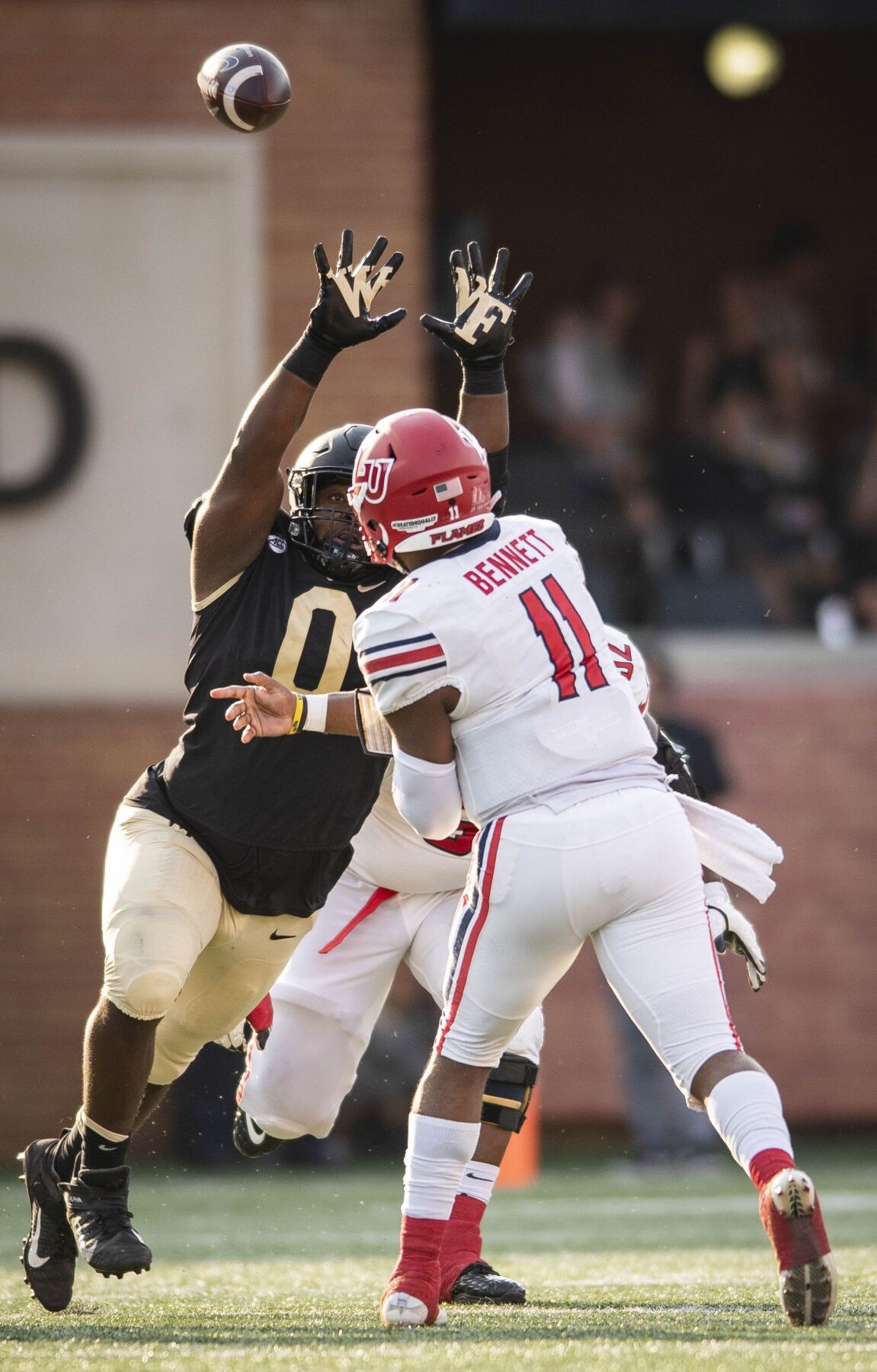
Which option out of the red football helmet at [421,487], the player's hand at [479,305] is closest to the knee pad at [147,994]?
the red football helmet at [421,487]

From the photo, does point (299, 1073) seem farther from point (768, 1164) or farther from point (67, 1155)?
point (768, 1164)

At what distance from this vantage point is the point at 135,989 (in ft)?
14.0

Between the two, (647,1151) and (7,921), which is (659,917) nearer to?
(647,1151)

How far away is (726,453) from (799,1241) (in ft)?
23.7

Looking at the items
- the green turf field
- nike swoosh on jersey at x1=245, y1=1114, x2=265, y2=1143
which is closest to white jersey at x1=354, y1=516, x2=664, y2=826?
the green turf field

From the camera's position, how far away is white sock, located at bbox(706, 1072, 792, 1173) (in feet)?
12.3

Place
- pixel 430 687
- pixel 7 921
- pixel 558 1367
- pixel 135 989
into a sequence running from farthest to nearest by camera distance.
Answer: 1. pixel 7 921
2. pixel 135 989
3. pixel 430 687
4. pixel 558 1367

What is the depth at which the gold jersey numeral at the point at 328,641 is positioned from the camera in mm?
4590

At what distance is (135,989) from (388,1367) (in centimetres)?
117

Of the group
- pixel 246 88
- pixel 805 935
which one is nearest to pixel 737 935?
pixel 246 88

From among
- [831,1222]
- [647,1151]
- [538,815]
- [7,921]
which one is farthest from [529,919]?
[7,921]

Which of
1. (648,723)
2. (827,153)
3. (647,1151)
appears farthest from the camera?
(827,153)

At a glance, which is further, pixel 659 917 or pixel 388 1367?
pixel 659 917

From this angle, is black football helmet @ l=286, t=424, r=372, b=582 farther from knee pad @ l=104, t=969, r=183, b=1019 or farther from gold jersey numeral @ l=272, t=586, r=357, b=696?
knee pad @ l=104, t=969, r=183, b=1019
